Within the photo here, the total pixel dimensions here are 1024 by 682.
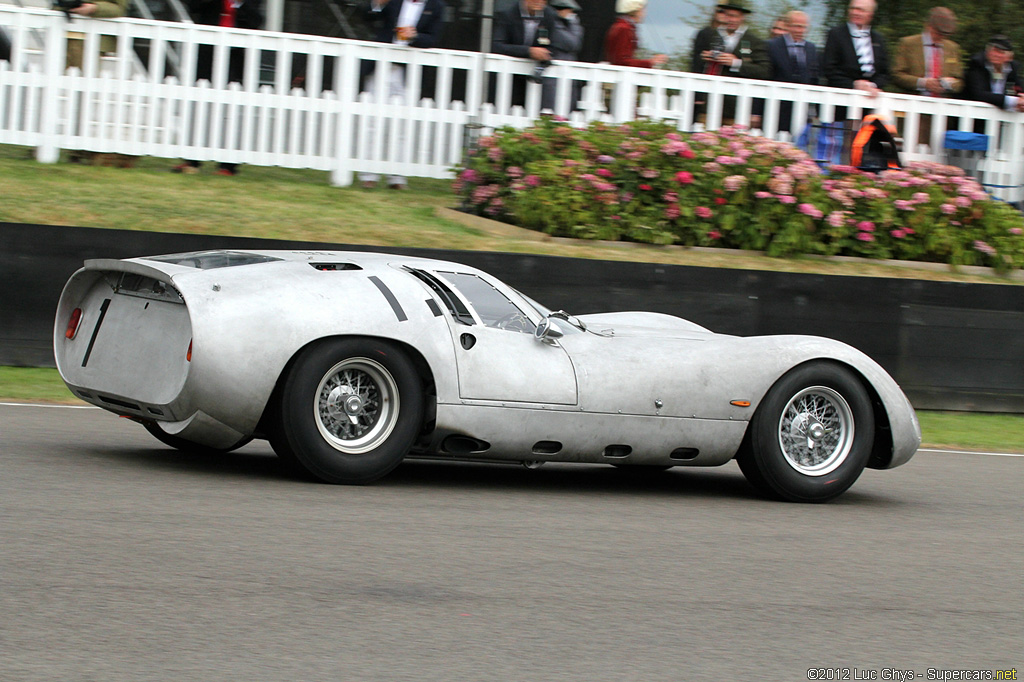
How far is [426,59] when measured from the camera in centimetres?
1333

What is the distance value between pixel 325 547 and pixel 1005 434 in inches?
279

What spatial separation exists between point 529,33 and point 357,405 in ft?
27.0

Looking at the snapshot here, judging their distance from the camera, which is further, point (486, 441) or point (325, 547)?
point (486, 441)

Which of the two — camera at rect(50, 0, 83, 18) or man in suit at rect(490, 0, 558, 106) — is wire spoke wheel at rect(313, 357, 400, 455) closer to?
man in suit at rect(490, 0, 558, 106)

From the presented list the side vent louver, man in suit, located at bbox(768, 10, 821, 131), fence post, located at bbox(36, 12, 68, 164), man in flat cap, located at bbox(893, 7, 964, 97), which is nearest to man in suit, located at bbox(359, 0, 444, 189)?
fence post, located at bbox(36, 12, 68, 164)

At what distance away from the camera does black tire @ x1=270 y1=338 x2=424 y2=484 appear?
19.0ft

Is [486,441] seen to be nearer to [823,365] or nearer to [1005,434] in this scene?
[823,365]

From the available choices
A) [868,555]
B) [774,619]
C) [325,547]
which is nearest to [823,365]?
[868,555]

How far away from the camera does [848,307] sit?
10672 mm

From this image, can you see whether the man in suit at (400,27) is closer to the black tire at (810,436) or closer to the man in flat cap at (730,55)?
the man in flat cap at (730,55)

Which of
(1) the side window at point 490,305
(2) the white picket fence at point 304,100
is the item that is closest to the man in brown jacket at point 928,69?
(2) the white picket fence at point 304,100

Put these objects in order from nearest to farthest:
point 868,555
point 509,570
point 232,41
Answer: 1. point 509,570
2. point 868,555
3. point 232,41

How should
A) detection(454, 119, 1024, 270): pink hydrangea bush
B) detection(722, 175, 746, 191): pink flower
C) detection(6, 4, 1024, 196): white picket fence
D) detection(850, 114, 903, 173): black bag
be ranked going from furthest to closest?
1. detection(850, 114, 903, 173): black bag
2. detection(6, 4, 1024, 196): white picket fence
3. detection(454, 119, 1024, 270): pink hydrangea bush
4. detection(722, 175, 746, 191): pink flower

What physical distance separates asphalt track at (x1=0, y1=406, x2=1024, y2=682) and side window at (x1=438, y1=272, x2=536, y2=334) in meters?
0.86
